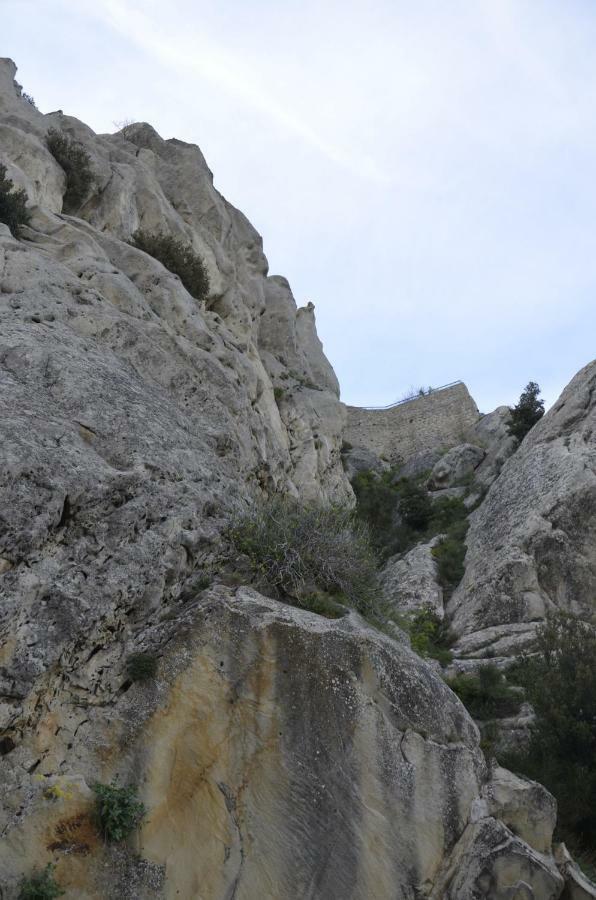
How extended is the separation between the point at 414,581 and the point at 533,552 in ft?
9.70

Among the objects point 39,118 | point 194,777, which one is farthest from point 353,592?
point 39,118

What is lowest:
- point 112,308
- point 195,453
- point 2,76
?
point 195,453

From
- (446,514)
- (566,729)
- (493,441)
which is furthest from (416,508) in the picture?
(566,729)

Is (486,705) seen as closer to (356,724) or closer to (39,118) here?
(356,724)

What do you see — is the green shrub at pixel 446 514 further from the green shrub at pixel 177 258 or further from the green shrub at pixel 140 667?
the green shrub at pixel 140 667

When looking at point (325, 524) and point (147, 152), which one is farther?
point (147, 152)

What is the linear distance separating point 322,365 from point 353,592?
17.1 metres

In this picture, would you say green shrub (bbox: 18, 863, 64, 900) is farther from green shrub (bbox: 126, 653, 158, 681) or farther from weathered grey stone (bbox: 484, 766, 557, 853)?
weathered grey stone (bbox: 484, 766, 557, 853)

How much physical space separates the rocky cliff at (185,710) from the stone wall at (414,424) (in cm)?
2607

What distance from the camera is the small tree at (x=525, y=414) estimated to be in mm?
24547

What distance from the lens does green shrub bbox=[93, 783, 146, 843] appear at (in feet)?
20.4

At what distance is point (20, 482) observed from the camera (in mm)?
7203

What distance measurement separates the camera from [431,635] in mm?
15500

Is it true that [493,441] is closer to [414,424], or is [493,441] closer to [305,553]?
[414,424]
